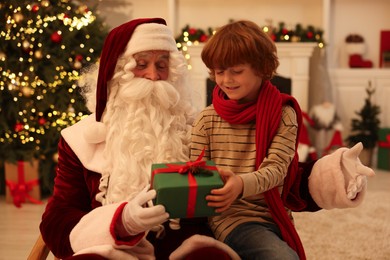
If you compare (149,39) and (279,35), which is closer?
(149,39)

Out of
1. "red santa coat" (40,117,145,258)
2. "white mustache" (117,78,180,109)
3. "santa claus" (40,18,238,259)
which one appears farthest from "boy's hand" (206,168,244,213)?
"white mustache" (117,78,180,109)

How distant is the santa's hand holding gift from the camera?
1885mm

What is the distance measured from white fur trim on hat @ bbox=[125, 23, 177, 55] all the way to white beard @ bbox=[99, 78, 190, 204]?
0.40 ft

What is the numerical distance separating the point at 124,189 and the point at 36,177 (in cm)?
279

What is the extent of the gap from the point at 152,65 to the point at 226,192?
0.74 meters

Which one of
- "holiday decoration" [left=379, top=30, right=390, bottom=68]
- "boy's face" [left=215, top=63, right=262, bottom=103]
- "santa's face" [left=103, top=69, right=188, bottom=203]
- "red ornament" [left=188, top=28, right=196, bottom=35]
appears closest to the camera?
"boy's face" [left=215, top=63, right=262, bottom=103]

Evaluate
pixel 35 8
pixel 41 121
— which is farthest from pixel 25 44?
pixel 41 121

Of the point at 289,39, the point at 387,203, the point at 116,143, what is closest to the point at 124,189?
the point at 116,143

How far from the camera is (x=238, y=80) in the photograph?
5.64ft

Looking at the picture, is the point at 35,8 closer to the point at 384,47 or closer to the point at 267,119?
the point at 267,119

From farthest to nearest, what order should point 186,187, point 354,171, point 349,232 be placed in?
point 349,232 < point 354,171 < point 186,187

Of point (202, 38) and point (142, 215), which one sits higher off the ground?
point (202, 38)

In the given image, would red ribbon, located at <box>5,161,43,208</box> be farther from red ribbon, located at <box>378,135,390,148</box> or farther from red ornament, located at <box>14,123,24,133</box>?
red ribbon, located at <box>378,135,390,148</box>

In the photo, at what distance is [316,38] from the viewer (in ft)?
19.8
